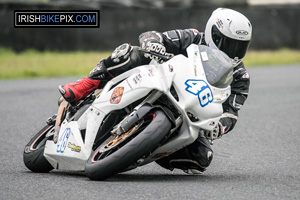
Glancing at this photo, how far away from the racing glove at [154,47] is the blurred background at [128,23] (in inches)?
416

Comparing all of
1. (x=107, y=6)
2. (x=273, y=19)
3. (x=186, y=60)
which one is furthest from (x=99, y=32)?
(x=186, y=60)

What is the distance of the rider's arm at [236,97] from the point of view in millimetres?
5721

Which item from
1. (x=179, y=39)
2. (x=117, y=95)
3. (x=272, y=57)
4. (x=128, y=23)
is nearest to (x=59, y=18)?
(x=128, y=23)

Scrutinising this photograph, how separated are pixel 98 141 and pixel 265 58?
49.9 feet

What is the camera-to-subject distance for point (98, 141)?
5223mm

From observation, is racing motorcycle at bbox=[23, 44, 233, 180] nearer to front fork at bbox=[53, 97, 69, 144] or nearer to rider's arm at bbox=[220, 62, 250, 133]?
front fork at bbox=[53, 97, 69, 144]

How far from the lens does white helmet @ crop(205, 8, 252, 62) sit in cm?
550

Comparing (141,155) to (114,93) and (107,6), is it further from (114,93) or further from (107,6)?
(107,6)

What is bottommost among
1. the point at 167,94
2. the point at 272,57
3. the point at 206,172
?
the point at 272,57

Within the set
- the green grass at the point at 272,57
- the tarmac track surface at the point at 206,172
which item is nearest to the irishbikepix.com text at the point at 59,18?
→ the green grass at the point at 272,57

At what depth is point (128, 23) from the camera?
17.4 meters

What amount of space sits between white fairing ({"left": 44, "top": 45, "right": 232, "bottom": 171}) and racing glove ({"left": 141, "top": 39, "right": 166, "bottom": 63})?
0.16 meters

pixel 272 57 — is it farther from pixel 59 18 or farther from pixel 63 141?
pixel 63 141

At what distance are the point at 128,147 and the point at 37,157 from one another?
1.17m
